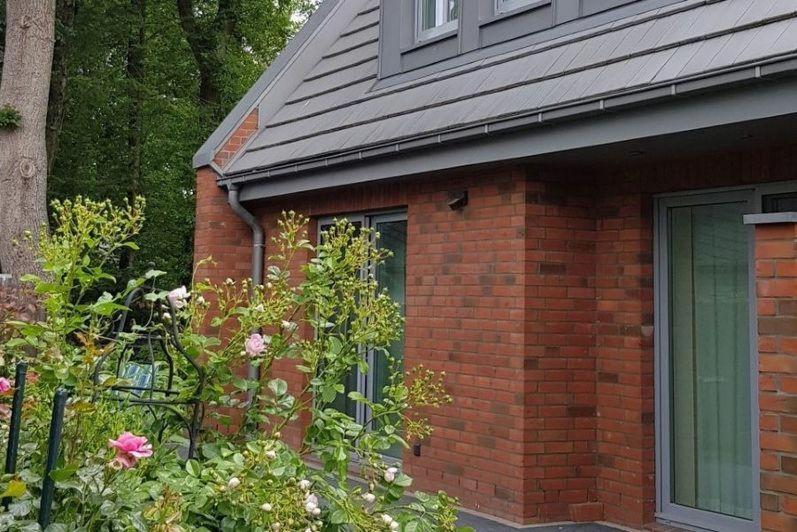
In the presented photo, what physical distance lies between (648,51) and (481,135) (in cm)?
129

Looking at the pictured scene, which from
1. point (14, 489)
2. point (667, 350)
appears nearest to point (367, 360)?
point (667, 350)

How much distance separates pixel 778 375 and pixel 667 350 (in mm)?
1916

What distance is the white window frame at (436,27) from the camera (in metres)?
7.76

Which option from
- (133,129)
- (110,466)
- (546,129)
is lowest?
(110,466)

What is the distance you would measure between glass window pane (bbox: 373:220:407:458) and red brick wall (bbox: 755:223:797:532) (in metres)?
3.87

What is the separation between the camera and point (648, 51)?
542cm

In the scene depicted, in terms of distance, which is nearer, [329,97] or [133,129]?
[329,97]

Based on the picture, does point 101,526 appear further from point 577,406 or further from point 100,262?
point 577,406

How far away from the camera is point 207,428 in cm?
375

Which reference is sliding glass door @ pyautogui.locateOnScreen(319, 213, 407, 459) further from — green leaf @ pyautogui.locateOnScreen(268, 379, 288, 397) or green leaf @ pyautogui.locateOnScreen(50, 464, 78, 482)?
green leaf @ pyautogui.locateOnScreen(50, 464, 78, 482)

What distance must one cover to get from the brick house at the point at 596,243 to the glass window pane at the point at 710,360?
1 centimetres

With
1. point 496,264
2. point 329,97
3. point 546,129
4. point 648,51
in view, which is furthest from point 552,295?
point 329,97

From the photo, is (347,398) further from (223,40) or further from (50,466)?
(223,40)

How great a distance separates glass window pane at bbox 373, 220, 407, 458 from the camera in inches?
310
